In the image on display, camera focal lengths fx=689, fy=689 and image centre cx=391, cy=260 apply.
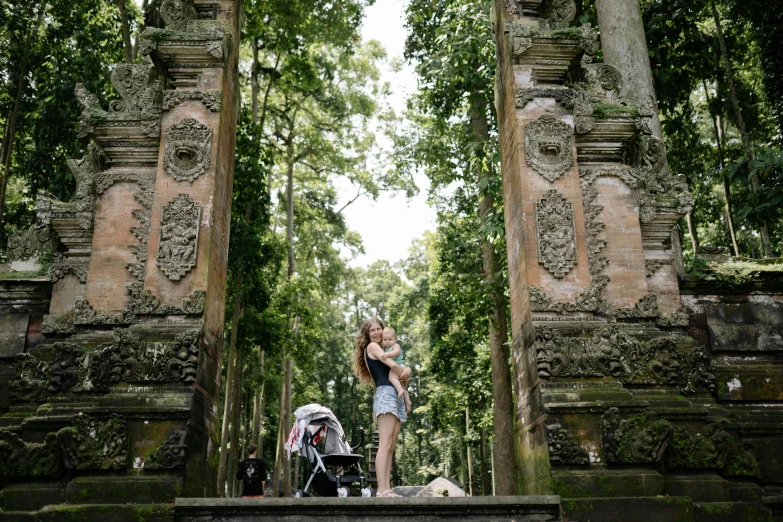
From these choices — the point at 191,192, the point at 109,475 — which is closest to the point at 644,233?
the point at 191,192

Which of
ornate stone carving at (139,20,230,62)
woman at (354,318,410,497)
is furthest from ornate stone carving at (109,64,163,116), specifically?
woman at (354,318,410,497)

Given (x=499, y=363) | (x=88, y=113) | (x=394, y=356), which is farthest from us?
(x=499, y=363)

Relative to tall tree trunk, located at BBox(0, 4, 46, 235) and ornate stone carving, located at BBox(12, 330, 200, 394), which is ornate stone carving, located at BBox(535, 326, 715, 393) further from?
tall tree trunk, located at BBox(0, 4, 46, 235)

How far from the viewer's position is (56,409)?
21.5 ft

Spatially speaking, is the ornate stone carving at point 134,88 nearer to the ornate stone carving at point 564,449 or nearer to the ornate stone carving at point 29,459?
the ornate stone carving at point 29,459

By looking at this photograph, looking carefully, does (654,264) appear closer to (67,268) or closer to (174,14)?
(174,14)

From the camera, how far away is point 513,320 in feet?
26.3

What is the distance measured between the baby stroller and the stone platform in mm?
1911

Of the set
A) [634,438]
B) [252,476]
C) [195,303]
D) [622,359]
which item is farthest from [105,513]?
[622,359]

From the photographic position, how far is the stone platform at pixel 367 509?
556 cm

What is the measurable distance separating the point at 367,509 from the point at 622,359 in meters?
2.99

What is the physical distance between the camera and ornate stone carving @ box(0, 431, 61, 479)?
245 inches

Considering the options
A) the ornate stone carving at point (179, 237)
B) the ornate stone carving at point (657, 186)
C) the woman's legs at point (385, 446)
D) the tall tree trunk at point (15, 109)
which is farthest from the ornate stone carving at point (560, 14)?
the tall tree trunk at point (15, 109)

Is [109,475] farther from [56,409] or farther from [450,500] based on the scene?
[450,500]
